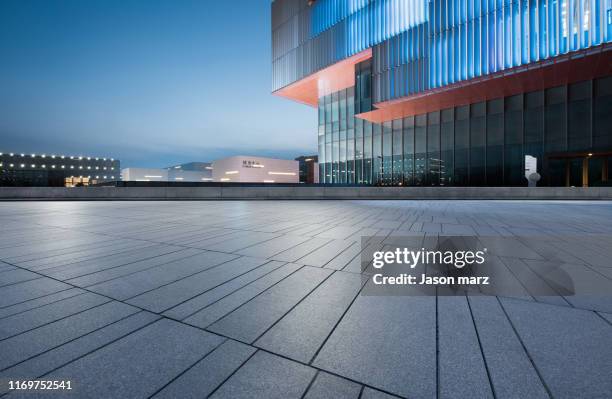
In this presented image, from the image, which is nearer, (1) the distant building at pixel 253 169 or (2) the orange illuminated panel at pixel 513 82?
(2) the orange illuminated panel at pixel 513 82

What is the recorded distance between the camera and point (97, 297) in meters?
2.70

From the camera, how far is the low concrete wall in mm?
17688

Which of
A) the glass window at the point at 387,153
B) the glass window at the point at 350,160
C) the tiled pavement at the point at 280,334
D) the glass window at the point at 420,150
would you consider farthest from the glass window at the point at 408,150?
the tiled pavement at the point at 280,334

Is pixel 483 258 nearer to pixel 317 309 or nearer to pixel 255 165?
pixel 317 309

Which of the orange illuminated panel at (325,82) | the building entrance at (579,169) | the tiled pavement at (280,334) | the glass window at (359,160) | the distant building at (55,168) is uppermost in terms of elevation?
the orange illuminated panel at (325,82)

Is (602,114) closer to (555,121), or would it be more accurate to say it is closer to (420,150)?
(555,121)

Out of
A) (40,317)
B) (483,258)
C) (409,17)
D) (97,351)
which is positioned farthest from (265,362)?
(409,17)

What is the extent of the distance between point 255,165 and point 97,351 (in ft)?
224

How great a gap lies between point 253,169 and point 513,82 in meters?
54.4

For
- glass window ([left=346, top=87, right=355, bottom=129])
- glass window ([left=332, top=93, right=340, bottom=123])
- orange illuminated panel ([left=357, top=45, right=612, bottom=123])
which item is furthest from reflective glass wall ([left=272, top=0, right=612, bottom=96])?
glass window ([left=332, top=93, right=340, bottom=123])

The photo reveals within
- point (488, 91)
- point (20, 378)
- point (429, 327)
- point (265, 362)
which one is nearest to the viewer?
point (20, 378)

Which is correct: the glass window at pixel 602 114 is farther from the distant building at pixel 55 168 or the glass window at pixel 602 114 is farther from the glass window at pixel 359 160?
the distant building at pixel 55 168

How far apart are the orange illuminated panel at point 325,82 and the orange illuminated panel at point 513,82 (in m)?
6.86

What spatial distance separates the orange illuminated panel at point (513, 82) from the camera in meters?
19.1
